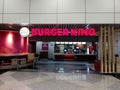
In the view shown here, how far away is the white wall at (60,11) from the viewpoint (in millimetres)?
9867

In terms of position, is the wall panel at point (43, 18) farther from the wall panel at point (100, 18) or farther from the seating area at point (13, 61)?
the seating area at point (13, 61)

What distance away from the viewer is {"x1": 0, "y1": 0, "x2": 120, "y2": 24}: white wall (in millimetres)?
9867

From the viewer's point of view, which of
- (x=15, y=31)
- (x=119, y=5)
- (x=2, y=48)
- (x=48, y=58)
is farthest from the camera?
(x=48, y=58)

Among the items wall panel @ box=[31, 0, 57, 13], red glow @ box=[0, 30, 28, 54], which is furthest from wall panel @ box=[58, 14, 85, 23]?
red glow @ box=[0, 30, 28, 54]

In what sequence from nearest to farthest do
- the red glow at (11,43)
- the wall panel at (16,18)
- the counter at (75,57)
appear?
the wall panel at (16,18), the red glow at (11,43), the counter at (75,57)

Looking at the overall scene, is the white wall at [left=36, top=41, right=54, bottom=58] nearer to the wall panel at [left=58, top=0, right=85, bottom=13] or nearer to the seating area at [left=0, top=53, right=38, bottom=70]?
the seating area at [left=0, top=53, right=38, bottom=70]

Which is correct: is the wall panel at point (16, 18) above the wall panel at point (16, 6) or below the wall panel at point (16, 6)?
below

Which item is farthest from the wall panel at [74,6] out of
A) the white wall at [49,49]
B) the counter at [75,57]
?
the white wall at [49,49]

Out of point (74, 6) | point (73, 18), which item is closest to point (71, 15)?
point (73, 18)

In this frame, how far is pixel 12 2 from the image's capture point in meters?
10.2

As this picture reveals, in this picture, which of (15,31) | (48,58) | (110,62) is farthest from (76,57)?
→ (110,62)

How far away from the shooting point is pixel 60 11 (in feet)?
32.7

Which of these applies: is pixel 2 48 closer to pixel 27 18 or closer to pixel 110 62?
pixel 27 18

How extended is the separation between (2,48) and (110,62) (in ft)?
27.1
